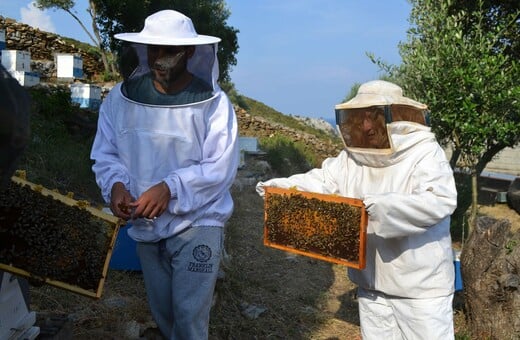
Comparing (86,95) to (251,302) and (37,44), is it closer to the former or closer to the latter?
(37,44)

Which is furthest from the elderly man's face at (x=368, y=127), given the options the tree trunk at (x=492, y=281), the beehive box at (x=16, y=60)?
the beehive box at (x=16, y=60)

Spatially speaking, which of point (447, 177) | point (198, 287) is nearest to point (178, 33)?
point (198, 287)

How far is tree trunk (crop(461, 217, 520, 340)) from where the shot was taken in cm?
489

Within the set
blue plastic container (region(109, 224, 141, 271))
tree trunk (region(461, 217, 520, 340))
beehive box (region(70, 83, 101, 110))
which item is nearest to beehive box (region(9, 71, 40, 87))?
beehive box (region(70, 83, 101, 110))

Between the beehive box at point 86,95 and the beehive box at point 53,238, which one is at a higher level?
the beehive box at point 86,95

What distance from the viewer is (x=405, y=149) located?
316 centimetres

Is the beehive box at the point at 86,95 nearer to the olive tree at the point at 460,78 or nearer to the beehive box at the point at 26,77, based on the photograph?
the beehive box at the point at 26,77

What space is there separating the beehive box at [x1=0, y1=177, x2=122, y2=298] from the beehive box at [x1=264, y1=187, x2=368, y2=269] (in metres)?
1.18

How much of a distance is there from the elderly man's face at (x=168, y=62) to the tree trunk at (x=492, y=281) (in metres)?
3.45

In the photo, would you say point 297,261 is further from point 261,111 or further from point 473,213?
point 261,111

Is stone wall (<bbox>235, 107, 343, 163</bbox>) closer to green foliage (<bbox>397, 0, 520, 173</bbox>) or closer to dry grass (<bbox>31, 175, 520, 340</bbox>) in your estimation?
green foliage (<bbox>397, 0, 520, 173</bbox>)

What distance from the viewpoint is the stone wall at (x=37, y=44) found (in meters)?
18.8

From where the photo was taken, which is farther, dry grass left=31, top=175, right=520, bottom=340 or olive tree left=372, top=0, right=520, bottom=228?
olive tree left=372, top=0, right=520, bottom=228

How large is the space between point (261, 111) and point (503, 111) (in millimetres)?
22849
